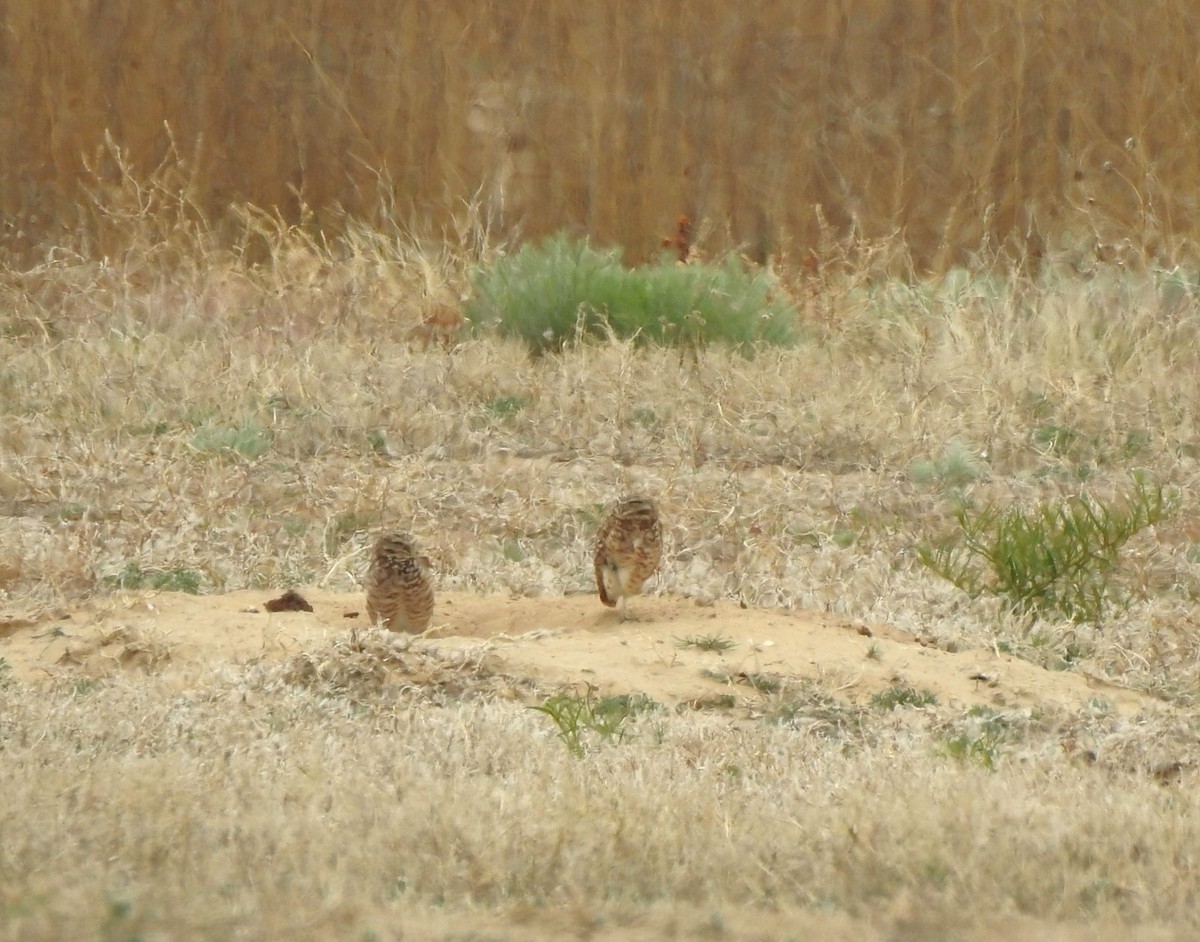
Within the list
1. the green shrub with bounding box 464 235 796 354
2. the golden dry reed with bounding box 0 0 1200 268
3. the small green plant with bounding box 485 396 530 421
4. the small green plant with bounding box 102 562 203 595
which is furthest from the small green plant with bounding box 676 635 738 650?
the golden dry reed with bounding box 0 0 1200 268

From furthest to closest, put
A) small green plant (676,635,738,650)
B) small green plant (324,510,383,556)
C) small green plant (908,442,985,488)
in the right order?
small green plant (908,442,985,488)
small green plant (324,510,383,556)
small green plant (676,635,738,650)

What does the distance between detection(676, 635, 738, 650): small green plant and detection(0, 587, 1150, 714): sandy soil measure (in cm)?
2

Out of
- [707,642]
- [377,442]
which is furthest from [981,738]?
[377,442]

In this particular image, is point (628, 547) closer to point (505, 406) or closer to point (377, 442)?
point (377, 442)

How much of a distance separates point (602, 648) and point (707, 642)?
12.1 inches

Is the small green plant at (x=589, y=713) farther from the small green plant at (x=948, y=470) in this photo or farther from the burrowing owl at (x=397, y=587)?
the small green plant at (x=948, y=470)

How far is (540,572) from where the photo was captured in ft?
20.9

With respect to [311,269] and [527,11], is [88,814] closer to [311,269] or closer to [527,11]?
[311,269]

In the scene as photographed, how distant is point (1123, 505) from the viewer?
24.0 ft

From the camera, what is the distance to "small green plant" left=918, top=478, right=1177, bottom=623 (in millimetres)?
6074

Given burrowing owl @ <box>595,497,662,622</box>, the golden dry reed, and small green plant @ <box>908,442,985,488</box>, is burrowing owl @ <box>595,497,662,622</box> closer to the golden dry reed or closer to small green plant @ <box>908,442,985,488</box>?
small green plant @ <box>908,442,985,488</box>

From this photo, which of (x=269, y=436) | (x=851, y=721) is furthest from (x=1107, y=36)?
(x=851, y=721)

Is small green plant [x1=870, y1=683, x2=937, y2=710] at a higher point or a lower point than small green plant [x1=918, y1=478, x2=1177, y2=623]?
higher

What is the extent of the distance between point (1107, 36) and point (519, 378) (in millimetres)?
6198
